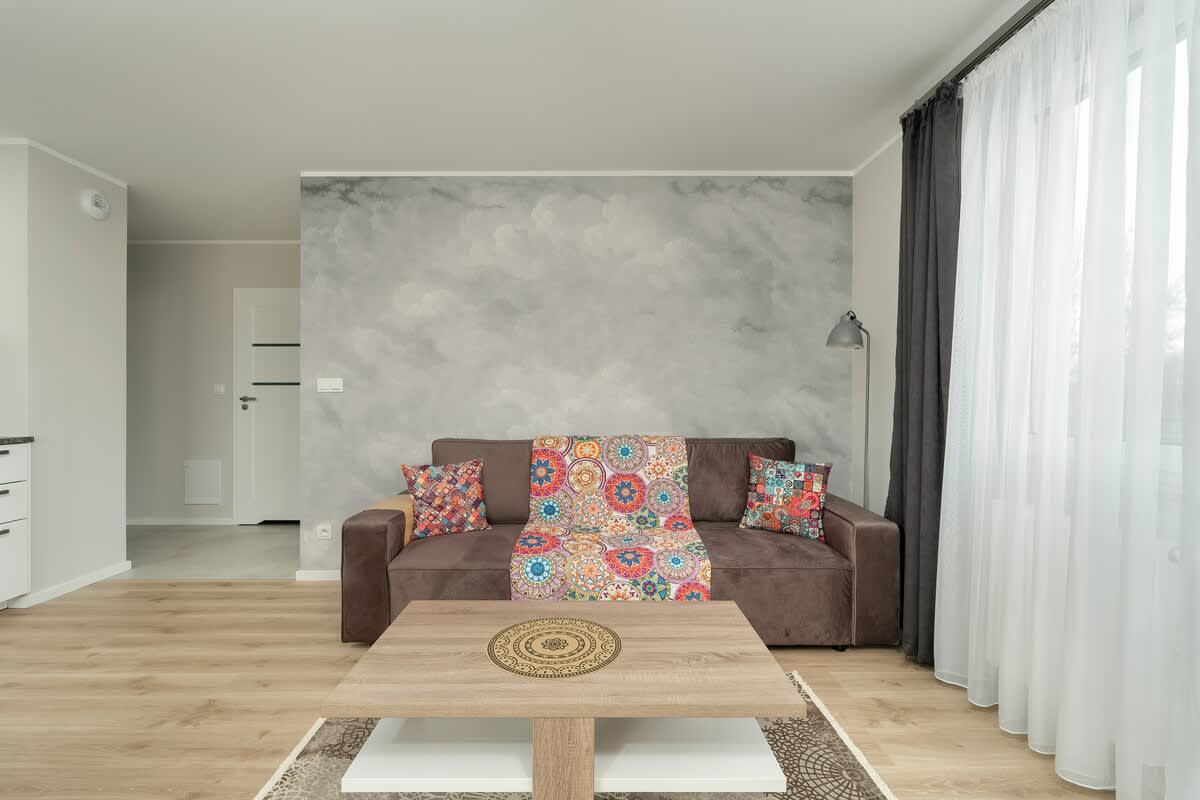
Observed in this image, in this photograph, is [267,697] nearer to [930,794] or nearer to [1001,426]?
[930,794]

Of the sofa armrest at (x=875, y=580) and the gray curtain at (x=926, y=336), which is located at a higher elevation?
the gray curtain at (x=926, y=336)

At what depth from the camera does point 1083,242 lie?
2.00 metres

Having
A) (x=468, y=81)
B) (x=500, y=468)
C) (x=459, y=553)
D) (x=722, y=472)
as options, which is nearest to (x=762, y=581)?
(x=722, y=472)

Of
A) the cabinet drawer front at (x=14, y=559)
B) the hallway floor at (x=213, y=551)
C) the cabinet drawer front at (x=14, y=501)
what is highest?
the cabinet drawer front at (x=14, y=501)

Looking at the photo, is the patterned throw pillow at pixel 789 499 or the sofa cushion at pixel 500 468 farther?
the sofa cushion at pixel 500 468

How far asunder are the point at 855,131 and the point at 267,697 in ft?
12.3

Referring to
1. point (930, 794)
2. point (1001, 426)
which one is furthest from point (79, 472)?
point (1001, 426)

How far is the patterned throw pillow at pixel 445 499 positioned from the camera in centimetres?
332

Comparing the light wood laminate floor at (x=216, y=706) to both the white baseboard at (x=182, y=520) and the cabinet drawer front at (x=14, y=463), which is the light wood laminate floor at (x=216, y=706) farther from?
the white baseboard at (x=182, y=520)

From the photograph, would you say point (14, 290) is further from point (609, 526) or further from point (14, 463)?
point (609, 526)

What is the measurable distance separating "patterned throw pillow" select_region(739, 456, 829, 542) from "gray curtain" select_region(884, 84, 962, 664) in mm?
401

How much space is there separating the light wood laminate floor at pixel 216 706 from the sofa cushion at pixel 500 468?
39.1 inches

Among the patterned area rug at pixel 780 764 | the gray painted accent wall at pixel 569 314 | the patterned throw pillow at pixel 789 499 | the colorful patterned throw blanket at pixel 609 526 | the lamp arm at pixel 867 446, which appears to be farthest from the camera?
the gray painted accent wall at pixel 569 314

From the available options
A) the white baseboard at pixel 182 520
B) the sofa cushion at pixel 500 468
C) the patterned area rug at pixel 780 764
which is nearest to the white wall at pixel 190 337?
the white baseboard at pixel 182 520
